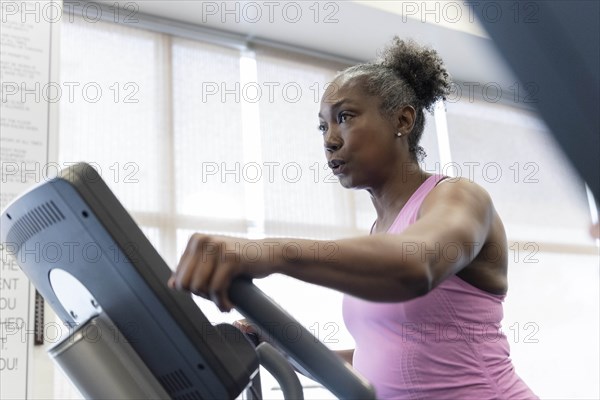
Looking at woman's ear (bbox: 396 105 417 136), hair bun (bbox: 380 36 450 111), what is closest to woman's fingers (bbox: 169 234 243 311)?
woman's ear (bbox: 396 105 417 136)

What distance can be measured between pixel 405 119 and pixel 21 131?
1.62 meters

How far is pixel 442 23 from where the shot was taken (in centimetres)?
414

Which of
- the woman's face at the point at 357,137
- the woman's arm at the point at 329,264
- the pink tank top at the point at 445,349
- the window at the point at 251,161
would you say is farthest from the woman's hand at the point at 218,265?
the window at the point at 251,161

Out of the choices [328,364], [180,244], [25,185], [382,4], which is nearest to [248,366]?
[328,364]

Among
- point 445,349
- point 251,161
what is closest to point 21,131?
point 251,161

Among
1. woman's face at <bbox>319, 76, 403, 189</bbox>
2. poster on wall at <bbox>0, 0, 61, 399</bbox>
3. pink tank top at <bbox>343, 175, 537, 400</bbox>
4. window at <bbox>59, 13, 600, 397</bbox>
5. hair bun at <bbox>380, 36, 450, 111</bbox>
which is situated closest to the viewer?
pink tank top at <bbox>343, 175, 537, 400</bbox>

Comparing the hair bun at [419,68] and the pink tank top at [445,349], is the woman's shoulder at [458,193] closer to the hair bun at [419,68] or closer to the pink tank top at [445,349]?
the pink tank top at [445,349]

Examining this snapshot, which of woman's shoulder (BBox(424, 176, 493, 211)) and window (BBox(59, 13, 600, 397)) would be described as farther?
window (BBox(59, 13, 600, 397))

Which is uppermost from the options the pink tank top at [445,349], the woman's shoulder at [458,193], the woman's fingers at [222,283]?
the woman's shoulder at [458,193]

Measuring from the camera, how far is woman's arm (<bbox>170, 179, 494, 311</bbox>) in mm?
780

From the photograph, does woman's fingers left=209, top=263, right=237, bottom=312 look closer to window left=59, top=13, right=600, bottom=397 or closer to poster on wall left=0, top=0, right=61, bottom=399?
poster on wall left=0, top=0, right=61, bottom=399

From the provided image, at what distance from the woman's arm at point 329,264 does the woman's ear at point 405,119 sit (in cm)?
66

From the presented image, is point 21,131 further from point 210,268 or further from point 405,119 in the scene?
point 210,268

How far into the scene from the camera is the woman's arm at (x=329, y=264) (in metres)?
0.78
